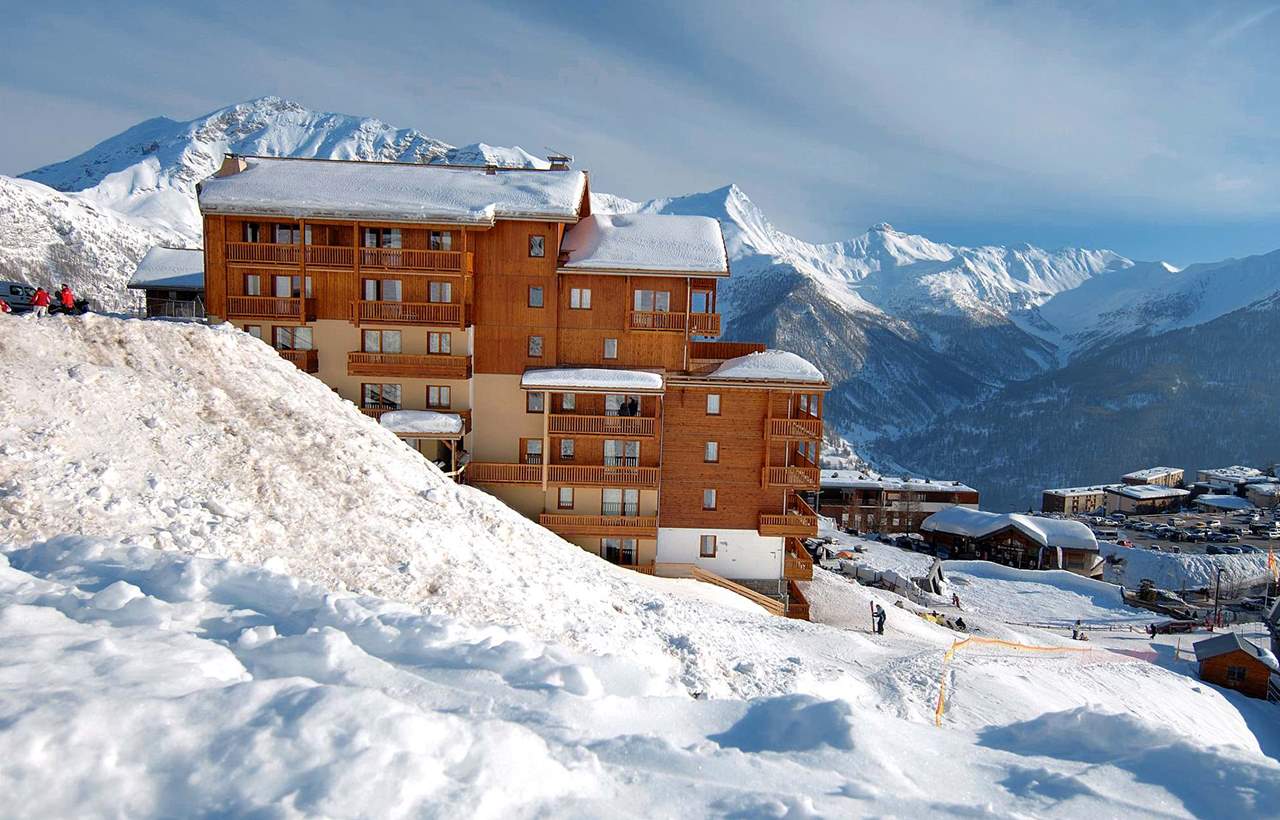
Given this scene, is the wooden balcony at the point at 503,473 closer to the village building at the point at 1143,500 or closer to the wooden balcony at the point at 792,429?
the wooden balcony at the point at 792,429

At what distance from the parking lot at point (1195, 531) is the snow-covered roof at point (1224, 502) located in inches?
140

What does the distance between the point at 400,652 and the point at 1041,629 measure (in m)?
44.7

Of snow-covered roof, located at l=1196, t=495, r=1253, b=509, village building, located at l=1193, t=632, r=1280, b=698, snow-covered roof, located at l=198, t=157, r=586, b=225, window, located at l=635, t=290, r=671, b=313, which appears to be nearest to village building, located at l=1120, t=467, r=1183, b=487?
snow-covered roof, located at l=1196, t=495, r=1253, b=509

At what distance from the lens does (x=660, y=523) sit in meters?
31.8

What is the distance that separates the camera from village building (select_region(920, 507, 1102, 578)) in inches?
2926

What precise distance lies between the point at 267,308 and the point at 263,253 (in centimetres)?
228

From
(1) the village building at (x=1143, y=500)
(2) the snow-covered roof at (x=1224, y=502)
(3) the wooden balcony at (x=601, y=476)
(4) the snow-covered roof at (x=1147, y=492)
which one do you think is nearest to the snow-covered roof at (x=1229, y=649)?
(3) the wooden balcony at (x=601, y=476)

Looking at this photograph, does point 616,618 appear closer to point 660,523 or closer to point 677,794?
point 677,794

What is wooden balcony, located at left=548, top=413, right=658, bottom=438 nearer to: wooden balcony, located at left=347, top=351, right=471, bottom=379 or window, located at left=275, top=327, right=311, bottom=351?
wooden balcony, located at left=347, top=351, right=471, bottom=379

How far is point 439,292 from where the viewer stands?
3058 centimetres

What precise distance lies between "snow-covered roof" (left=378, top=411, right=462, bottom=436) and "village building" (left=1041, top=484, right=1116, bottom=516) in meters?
125

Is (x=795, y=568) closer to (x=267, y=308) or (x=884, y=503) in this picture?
(x=267, y=308)

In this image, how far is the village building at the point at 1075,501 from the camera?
407 ft

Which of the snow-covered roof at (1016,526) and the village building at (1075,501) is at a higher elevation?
the snow-covered roof at (1016,526)
